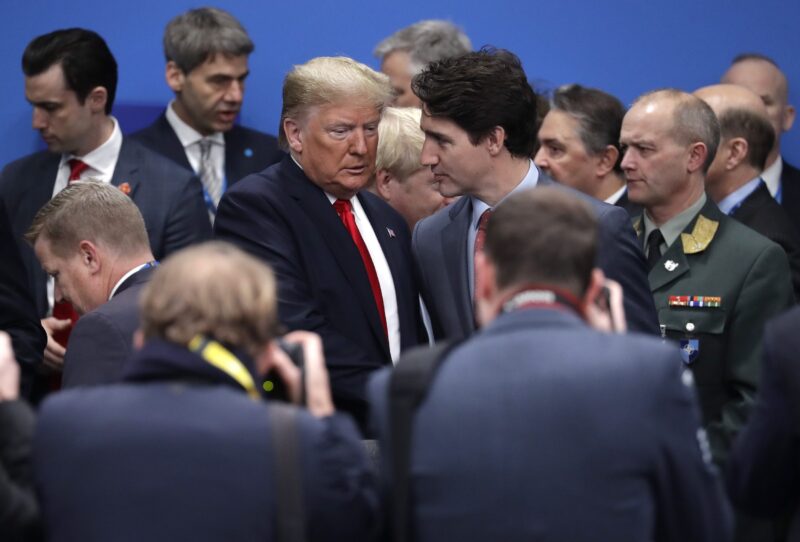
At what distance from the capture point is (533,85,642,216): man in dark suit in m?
5.65

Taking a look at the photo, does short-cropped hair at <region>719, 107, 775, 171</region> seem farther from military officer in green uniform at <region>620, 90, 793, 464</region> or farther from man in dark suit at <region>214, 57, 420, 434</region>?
man in dark suit at <region>214, 57, 420, 434</region>

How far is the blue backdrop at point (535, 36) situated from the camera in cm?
641

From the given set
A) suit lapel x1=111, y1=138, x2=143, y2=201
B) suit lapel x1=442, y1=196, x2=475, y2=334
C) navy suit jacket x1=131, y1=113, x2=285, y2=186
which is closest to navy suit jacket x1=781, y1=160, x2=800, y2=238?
navy suit jacket x1=131, y1=113, x2=285, y2=186

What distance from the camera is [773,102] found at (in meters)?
6.47

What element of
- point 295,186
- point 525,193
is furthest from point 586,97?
point 525,193

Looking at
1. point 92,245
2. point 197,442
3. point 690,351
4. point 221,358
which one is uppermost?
point 92,245

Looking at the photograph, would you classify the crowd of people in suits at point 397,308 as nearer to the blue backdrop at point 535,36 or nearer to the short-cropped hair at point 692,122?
the short-cropped hair at point 692,122

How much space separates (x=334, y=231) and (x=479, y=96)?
1.94ft

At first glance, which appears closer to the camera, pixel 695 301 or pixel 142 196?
pixel 695 301

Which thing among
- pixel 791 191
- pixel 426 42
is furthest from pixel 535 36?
pixel 791 191

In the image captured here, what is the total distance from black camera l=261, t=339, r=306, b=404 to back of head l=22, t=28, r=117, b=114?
115 inches

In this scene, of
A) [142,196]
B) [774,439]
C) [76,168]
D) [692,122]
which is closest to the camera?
[774,439]

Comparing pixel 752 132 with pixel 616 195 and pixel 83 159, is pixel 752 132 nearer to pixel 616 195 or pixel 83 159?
pixel 616 195

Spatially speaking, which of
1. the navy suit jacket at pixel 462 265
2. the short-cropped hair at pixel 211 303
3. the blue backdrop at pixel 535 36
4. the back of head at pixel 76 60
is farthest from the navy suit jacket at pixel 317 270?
the blue backdrop at pixel 535 36
